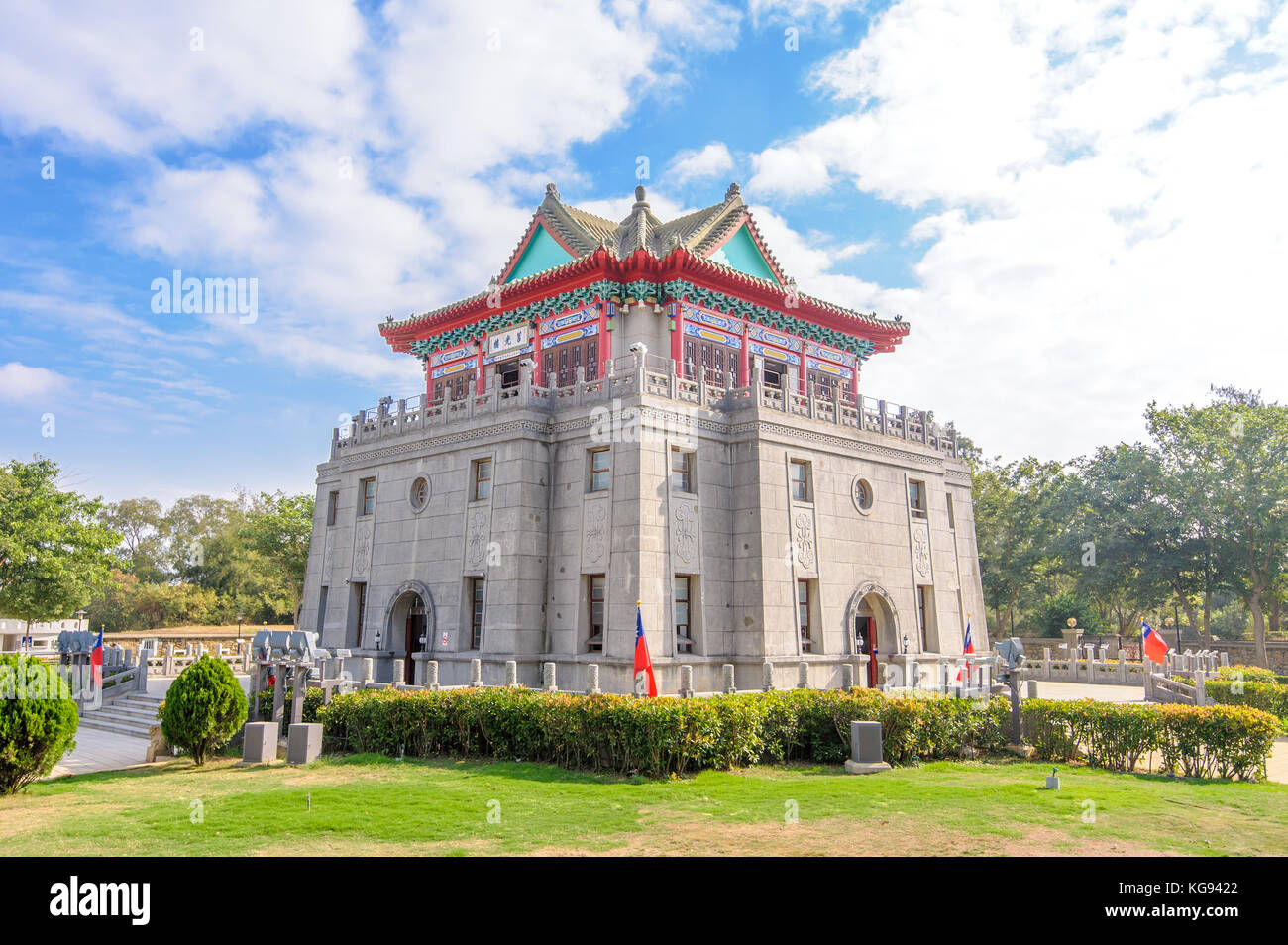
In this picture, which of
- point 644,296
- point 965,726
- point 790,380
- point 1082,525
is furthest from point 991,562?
point 965,726

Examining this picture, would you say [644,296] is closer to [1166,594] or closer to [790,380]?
[790,380]

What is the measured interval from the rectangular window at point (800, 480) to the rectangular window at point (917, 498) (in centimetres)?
412

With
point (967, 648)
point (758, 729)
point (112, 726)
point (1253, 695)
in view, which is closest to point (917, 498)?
point (967, 648)

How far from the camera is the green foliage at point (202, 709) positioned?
604 inches

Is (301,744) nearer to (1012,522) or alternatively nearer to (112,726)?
(112,726)

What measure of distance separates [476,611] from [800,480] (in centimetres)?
868

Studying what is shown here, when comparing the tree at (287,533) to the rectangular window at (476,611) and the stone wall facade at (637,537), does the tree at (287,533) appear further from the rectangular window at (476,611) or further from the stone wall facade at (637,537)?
the rectangular window at (476,611)

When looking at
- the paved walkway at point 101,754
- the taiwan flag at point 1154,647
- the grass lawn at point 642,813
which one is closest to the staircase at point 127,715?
the paved walkway at point 101,754

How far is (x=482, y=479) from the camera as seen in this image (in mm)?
22469

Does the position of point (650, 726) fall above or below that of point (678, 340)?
below

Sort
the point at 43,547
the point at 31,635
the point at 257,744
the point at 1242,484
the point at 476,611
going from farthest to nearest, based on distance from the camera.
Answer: the point at 31,635, the point at 1242,484, the point at 43,547, the point at 476,611, the point at 257,744

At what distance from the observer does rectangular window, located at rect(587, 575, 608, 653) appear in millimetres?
20391
